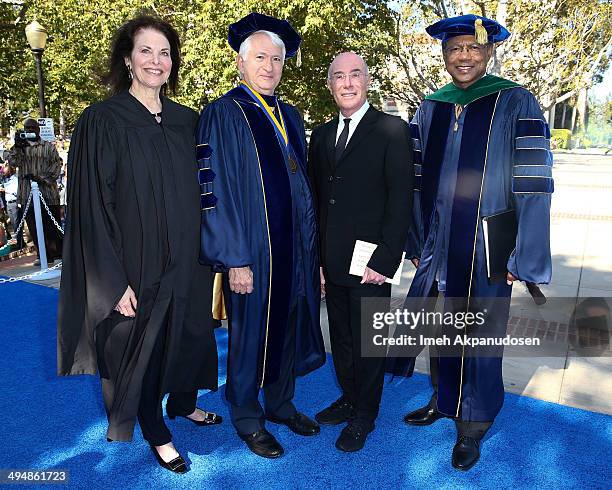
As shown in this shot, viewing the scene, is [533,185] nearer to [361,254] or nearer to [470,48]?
[470,48]

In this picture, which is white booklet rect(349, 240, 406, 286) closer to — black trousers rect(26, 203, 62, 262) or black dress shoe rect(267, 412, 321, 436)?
black dress shoe rect(267, 412, 321, 436)

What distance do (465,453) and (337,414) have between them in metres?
0.79

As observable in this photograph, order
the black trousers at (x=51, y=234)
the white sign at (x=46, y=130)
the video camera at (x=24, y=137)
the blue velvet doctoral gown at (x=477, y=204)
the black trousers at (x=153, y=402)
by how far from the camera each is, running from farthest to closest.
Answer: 1. the white sign at (x=46, y=130)
2. the black trousers at (x=51, y=234)
3. the video camera at (x=24, y=137)
4. the black trousers at (x=153, y=402)
5. the blue velvet doctoral gown at (x=477, y=204)

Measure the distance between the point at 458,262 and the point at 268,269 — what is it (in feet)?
3.29

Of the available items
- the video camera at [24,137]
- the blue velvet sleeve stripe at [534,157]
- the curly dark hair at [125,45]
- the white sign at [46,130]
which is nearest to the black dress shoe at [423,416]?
the blue velvet sleeve stripe at [534,157]

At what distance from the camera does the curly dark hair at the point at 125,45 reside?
8.11ft

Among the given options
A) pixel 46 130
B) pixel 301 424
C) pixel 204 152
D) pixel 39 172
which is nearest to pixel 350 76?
pixel 204 152

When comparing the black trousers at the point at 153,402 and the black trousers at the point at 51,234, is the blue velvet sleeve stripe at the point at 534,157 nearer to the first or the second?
the black trousers at the point at 153,402

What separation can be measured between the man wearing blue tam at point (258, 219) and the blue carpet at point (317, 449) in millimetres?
205

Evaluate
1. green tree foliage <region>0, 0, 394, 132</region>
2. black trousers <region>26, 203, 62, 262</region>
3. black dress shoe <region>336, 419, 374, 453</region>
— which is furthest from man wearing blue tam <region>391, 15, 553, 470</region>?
green tree foliage <region>0, 0, 394, 132</region>

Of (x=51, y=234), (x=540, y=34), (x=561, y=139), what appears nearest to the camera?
(x=51, y=234)

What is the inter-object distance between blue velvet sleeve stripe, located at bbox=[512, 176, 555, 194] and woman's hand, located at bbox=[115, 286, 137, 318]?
193 cm

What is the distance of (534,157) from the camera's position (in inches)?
97.6

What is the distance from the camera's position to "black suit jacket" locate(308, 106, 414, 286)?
2.73 meters
